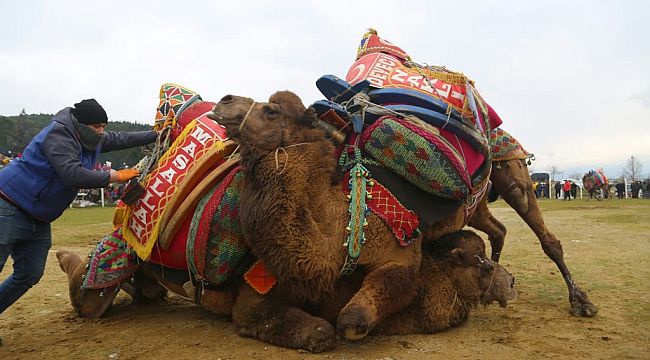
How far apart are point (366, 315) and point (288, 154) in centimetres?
129

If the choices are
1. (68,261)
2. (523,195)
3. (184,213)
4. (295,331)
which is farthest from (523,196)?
(68,261)

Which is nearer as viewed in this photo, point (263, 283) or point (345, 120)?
point (263, 283)

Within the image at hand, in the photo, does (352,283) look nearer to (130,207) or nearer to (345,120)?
(345,120)

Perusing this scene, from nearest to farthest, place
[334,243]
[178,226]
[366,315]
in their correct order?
[366,315] < [334,243] < [178,226]

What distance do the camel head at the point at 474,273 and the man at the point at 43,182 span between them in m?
2.82

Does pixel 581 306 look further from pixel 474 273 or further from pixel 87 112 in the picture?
pixel 87 112

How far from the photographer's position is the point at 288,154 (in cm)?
388

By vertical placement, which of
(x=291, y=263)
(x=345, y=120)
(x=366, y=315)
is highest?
(x=345, y=120)

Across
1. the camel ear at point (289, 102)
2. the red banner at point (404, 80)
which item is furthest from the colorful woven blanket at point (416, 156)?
the red banner at point (404, 80)

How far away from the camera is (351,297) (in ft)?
13.2

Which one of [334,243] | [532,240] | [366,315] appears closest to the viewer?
[366,315]

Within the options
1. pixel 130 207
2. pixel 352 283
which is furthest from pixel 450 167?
pixel 130 207

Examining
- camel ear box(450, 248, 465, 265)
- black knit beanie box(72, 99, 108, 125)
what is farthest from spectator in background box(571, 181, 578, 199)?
black knit beanie box(72, 99, 108, 125)

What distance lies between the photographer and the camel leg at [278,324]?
3768 millimetres
